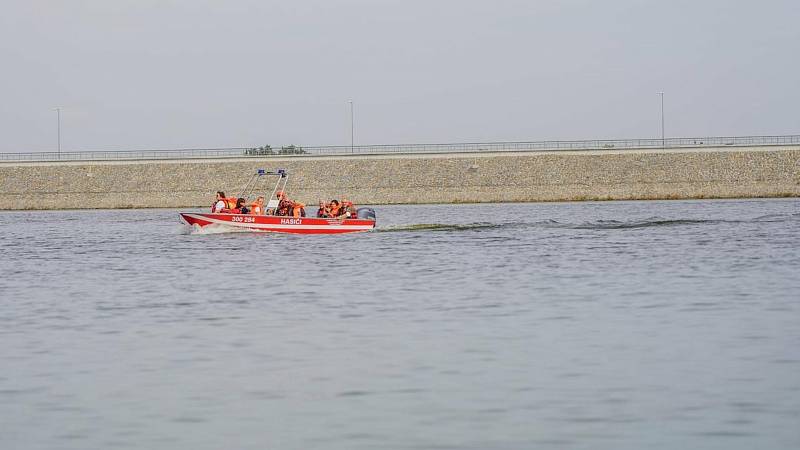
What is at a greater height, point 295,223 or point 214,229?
point 295,223

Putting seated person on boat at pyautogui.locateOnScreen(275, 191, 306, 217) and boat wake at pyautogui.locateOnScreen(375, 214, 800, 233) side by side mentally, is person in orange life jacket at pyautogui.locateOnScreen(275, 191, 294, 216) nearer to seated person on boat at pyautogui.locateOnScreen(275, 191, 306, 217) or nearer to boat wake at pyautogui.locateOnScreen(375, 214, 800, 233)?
seated person on boat at pyautogui.locateOnScreen(275, 191, 306, 217)

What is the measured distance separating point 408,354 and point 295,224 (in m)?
34.1

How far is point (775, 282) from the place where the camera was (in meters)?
26.8

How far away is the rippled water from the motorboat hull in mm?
15277

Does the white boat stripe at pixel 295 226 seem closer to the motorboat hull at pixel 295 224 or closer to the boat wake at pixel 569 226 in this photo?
the motorboat hull at pixel 295 224

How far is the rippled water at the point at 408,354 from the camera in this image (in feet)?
41.7

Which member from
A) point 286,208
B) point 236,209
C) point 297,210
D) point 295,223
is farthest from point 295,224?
point 236,209

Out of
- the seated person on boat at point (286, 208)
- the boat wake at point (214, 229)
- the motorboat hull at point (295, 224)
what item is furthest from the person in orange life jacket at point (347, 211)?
the boat wake at point (214, 229)

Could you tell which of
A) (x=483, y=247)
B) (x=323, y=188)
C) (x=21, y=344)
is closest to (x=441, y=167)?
(x=323, y=188)

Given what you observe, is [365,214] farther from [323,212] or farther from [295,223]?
[295,223]

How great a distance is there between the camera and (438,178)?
4254 inches

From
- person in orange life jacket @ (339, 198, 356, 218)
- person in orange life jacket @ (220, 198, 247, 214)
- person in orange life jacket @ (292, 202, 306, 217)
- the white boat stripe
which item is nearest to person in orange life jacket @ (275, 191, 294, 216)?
person in orange life jacket @ (292, 202, 306, 217)

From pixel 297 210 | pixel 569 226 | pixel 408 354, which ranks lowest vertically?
pixel 408 354

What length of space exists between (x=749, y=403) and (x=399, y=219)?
5789 cm
